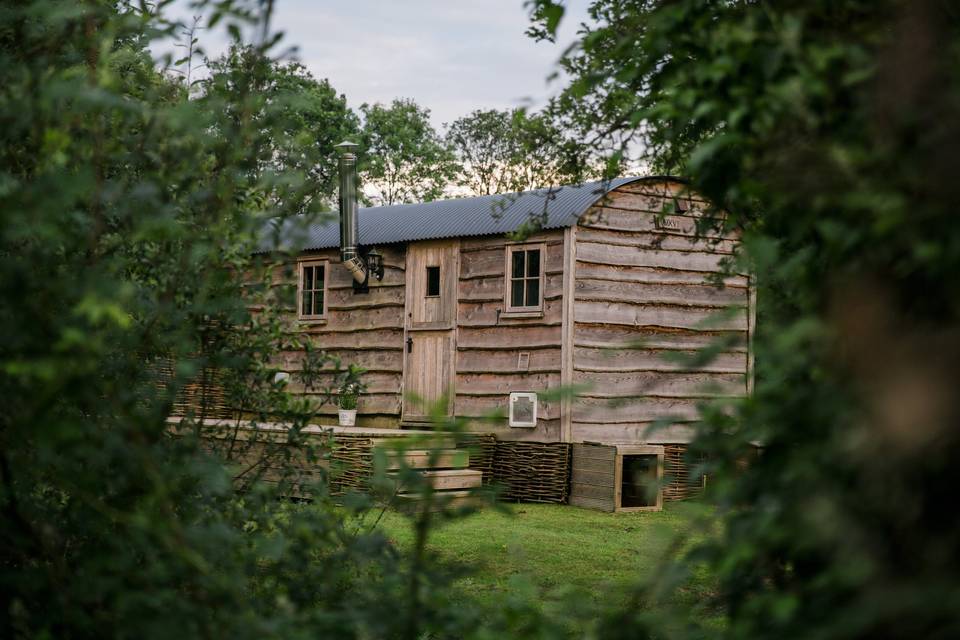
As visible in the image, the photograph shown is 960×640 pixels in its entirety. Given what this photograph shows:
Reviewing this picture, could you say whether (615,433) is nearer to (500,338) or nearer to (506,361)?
(506,361)

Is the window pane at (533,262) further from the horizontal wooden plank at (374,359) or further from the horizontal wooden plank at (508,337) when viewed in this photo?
the horizontal wooden plank at (374,359)

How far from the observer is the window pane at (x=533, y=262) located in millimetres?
15074

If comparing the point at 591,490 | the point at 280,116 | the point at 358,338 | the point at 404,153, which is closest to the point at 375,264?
the point at 358,338

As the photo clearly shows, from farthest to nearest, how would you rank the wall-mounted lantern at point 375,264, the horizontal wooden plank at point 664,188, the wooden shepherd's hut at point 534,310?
the wall-mounted lantern at point 375,264 → the wooden shepherd's hut at point 534,310 → the horizontal wooden plank at point 664,188

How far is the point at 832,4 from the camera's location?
6.01 ft

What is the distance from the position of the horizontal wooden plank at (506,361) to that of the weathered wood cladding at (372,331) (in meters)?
1.46

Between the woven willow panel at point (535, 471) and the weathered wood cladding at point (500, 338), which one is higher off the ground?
the weathered wood cladding at point (500, 338)

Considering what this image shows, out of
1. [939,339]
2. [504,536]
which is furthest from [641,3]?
[504,536]

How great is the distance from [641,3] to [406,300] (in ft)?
42.0

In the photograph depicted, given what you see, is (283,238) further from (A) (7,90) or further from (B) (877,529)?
(B) (877,529)

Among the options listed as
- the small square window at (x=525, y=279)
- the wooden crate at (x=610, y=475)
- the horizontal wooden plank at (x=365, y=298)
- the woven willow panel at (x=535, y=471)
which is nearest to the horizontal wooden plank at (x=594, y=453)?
the wooden crate at (x=610, y=475)

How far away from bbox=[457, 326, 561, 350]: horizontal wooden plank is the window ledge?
0.17 m

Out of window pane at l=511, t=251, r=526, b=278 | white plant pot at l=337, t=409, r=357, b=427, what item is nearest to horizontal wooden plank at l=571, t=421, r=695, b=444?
window pane at l=511, t=251, r=526, b=278

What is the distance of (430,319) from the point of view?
643 inches
